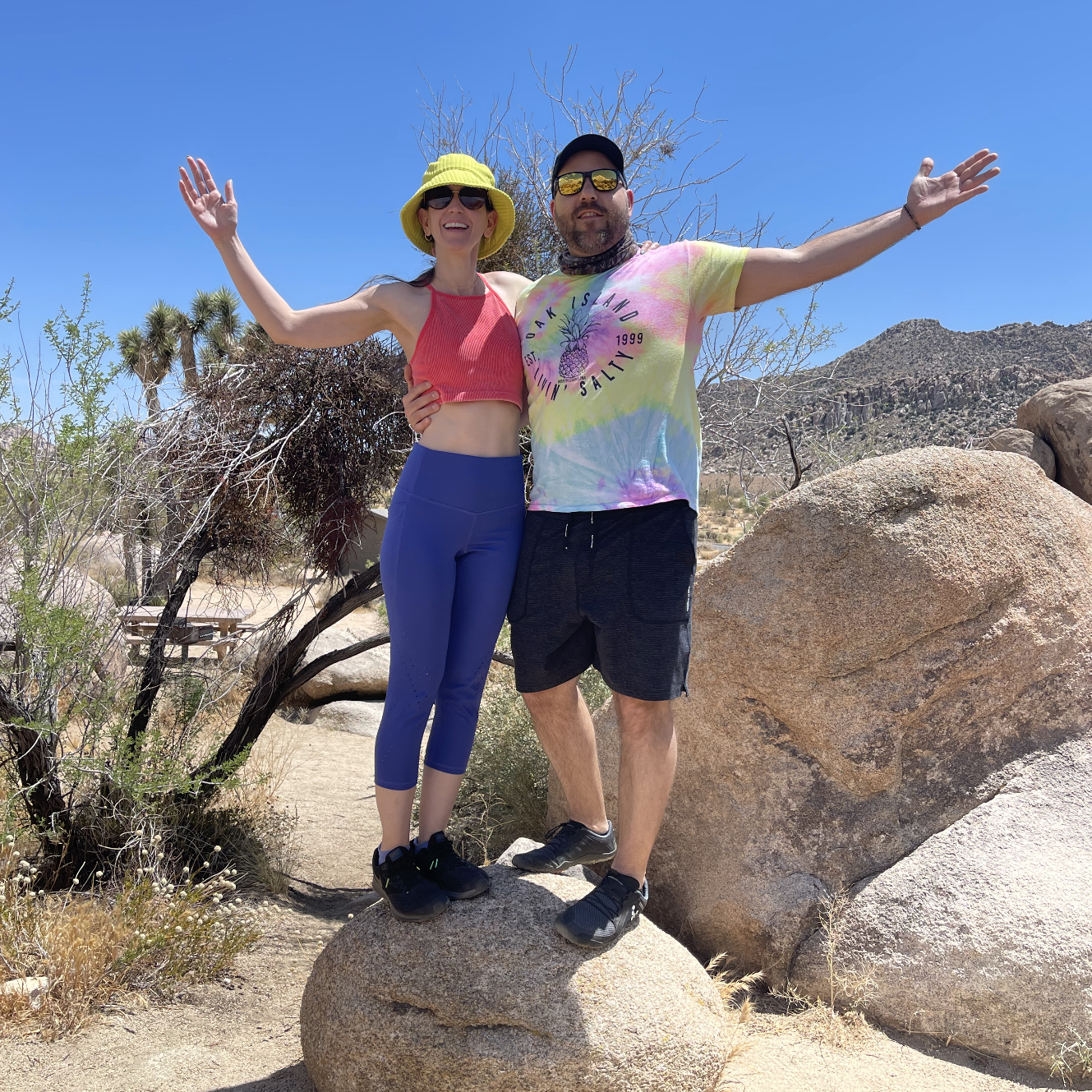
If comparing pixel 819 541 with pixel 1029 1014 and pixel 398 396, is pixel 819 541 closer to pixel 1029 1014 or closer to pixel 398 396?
pixel 1029 1014

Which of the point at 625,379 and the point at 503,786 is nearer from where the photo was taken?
the point at 625,379

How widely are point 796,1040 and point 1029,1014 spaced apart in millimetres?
781

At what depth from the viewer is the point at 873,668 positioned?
3756 millimetres

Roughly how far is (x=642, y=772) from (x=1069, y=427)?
7.82m

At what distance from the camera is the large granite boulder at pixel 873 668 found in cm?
369

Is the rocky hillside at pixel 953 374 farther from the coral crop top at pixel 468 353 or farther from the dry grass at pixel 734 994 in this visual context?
the coral crop top at pixel 468 353

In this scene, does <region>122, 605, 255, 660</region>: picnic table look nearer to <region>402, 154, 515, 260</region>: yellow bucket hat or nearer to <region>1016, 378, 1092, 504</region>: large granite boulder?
<region>402, 154, 515, 260</region>: yellow bucket hat

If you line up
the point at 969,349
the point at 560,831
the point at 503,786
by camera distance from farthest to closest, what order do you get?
the point at 969,349
the point at 503,786
the point at 560,831

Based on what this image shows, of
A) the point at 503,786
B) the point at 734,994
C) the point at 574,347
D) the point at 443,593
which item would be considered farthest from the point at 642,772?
the point at 503,786

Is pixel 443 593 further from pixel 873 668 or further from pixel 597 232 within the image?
pixel 873 668

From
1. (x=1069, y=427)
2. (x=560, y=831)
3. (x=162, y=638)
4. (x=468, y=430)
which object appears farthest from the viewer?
(x=1069, y=427)

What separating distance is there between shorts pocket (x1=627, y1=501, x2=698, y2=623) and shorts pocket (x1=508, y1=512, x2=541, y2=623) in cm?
31

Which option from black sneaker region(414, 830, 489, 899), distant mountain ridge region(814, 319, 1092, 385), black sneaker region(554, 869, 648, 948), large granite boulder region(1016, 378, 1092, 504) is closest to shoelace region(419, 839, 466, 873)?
black sneaker region(414, 830, 489, 899)

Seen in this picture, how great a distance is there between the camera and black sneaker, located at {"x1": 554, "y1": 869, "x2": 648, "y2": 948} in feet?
9.14
